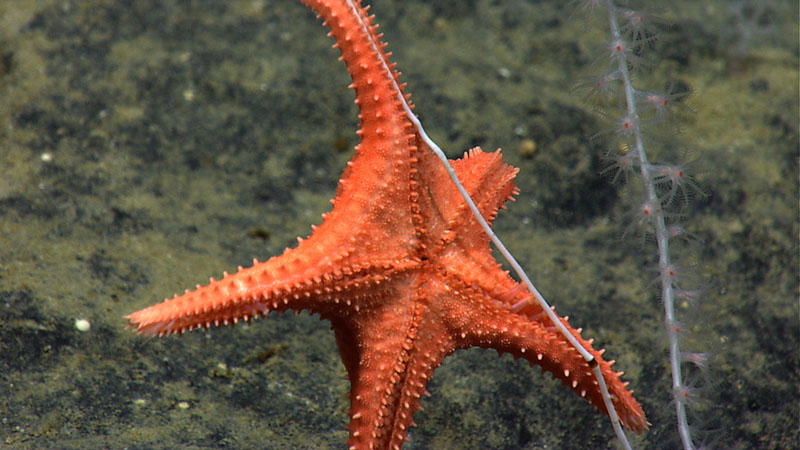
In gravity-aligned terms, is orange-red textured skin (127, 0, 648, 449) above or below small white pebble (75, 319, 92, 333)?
above

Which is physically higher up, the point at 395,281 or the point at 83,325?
the point at 395,281

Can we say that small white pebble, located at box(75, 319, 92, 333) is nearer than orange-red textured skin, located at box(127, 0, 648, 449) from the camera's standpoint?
No

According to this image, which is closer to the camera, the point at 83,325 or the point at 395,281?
the point at 395,281

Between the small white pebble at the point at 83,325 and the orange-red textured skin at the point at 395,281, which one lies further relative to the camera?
the small white pebble at the point at 83,325

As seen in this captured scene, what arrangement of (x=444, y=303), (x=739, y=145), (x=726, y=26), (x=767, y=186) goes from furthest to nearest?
(x=726, y=26) < (x=739, y=145) < (x=767, y=186) < (x=444, y=303)

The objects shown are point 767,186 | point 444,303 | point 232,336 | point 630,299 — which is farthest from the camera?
point 767,186

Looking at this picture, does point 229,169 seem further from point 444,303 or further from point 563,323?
point 563,323

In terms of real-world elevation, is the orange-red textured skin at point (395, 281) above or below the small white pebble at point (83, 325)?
above

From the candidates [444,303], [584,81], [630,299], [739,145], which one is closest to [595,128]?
[739,145]
